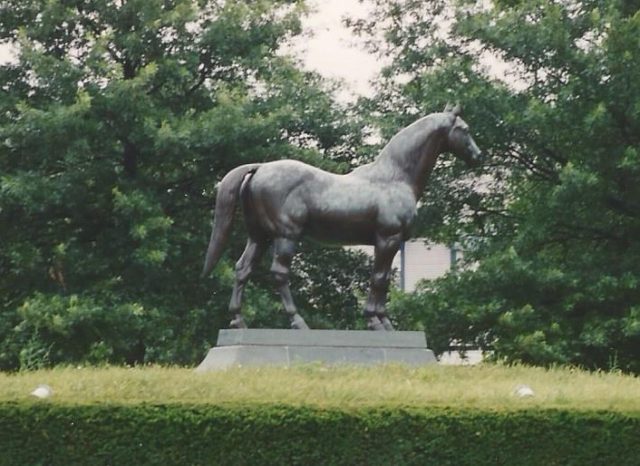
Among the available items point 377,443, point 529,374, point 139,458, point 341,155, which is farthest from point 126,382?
point 341,155

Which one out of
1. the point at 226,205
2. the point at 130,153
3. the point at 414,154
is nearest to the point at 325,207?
the point at 226,205

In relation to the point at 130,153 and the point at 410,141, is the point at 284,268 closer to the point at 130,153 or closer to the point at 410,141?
the point at 410,141

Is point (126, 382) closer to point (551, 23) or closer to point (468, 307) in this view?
point (468, 307)

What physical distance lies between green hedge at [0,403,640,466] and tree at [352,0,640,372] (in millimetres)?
9837

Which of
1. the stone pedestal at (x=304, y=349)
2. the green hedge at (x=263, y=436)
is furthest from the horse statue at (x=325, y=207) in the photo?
the green hedge at (x=263, y=436)

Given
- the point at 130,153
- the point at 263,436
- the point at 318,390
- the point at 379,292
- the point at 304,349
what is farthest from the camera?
the point at 130,153

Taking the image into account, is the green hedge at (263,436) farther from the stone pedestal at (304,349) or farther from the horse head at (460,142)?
the horse head at (460,142)

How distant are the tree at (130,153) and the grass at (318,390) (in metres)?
8.28

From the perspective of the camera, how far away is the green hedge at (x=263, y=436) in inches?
339

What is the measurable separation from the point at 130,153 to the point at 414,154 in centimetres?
907

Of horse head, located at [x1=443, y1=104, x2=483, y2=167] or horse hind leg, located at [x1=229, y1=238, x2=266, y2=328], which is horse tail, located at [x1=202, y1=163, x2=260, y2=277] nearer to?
horse hind leg, located at [x1=229, y1=238, x2=266, y2=328]

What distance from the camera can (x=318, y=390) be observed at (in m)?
9.30

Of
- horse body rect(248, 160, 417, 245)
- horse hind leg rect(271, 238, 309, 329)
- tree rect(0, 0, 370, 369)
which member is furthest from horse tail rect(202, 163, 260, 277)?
tree rect(0, 0, 370, 369)

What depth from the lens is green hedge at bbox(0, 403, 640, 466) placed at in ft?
28.2
